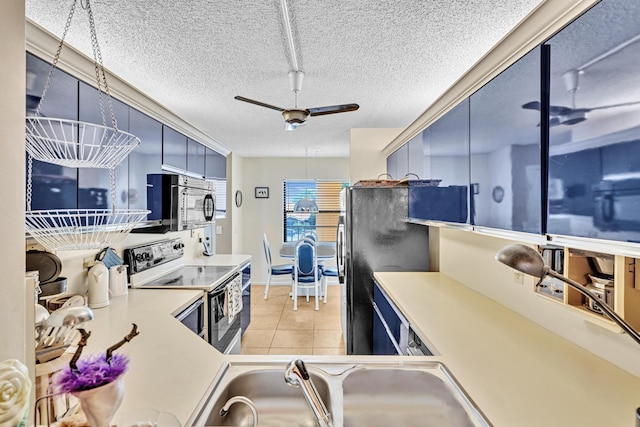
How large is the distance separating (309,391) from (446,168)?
5.07 ft

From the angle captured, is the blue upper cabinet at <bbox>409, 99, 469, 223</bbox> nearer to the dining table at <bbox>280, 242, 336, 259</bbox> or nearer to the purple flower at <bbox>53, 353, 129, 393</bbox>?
the purple flower at <bbox>53, 353, 129, 393</bbox>

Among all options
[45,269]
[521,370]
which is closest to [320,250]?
[45,269]

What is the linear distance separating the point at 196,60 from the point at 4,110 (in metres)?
1.59

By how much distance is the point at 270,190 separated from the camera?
602cm

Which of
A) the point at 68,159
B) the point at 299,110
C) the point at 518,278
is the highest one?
the point at 299,110

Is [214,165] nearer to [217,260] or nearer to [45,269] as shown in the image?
[217,260]

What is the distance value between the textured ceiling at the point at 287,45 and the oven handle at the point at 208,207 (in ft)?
2.81

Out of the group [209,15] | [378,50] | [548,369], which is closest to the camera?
[548,369]

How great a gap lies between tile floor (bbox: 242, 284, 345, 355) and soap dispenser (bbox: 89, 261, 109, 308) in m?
1.63

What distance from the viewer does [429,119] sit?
2.29m

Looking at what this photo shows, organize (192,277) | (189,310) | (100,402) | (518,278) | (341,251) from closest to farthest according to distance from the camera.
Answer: (100,402) < (518,278) < (189,310) < (192,277) < (341,251)

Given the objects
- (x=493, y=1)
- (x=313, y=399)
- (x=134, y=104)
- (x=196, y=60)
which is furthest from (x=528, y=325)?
(x=134, y=104)

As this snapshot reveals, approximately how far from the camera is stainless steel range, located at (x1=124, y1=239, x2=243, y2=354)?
2.37 metres

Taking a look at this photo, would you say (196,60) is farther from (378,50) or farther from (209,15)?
(378,50)
